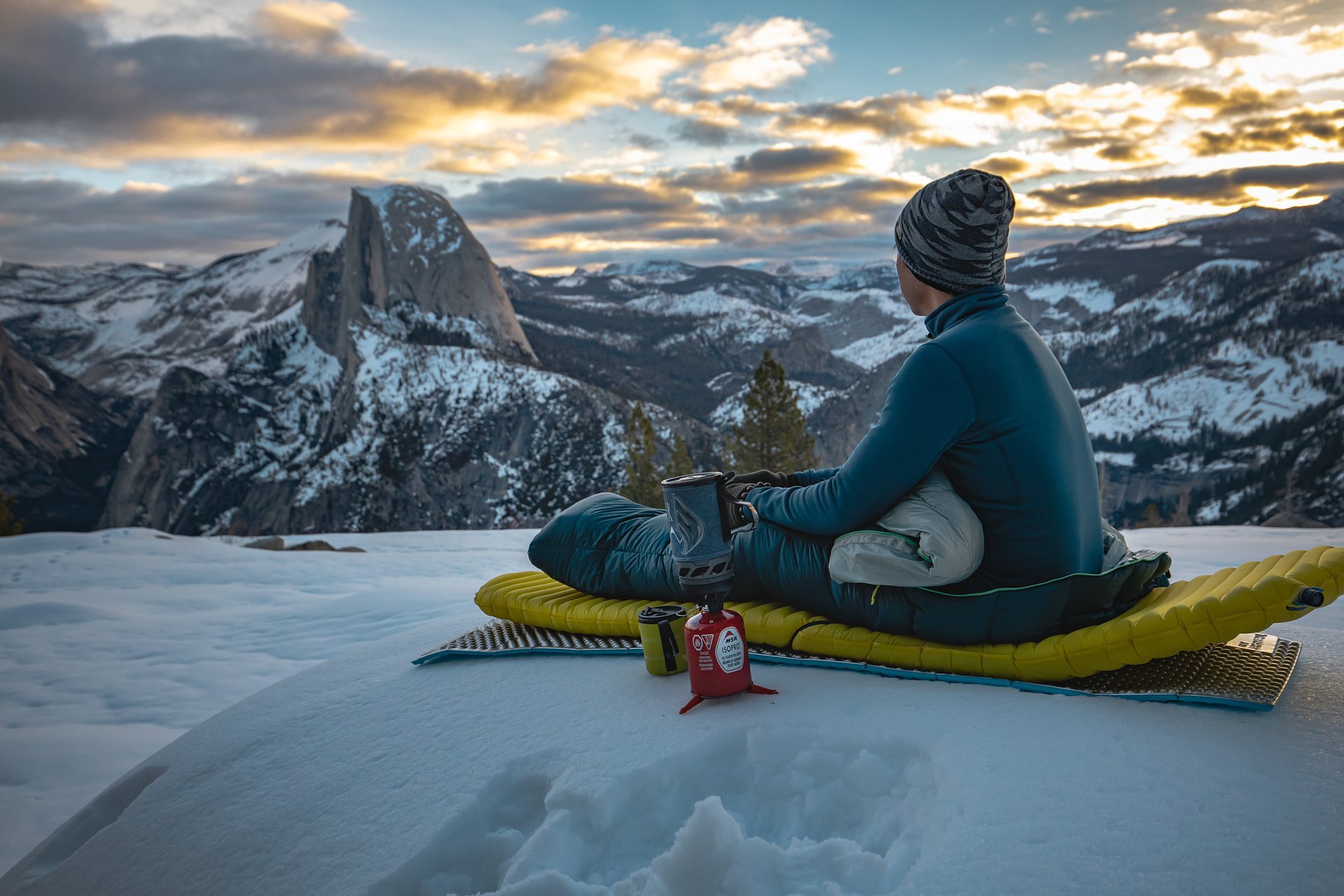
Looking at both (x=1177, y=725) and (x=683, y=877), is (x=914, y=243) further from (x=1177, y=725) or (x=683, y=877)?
(x=683, y=877)

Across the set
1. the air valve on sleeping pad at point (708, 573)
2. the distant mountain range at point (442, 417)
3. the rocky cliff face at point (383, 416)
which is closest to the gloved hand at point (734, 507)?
the air valve on sleeping pad at point (708, 573)

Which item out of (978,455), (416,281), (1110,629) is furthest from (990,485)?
(416,281)

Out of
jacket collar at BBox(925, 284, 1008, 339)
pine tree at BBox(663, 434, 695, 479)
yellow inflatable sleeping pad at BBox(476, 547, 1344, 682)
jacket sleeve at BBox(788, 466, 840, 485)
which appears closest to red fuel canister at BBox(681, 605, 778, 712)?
yellow inflatable sleeping pad at BBox(476, 547, 1344, 682)

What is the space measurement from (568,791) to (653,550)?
4.99 ft

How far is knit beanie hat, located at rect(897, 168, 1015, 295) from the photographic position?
2.72 metres

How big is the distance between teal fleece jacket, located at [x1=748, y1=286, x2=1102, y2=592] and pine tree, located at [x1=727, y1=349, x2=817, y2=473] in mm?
26838

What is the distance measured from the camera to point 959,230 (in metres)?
2.75

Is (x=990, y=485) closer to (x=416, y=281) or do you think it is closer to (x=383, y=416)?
(x=383, y=416)

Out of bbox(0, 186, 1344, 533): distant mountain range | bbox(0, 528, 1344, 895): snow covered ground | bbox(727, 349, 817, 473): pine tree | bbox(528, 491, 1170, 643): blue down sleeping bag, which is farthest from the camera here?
bbox(0, 186, 1344, 533): distant mountain range

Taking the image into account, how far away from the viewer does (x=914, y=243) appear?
2.88m

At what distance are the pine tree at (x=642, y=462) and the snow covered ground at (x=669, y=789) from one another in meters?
32.9

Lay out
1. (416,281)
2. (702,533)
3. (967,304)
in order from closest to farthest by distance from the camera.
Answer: (702,533)
(967,304)
(416,281)

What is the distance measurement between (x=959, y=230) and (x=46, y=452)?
14324 cm

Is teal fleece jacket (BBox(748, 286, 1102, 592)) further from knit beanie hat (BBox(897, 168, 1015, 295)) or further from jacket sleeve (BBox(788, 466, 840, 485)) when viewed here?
jacket sleeve (BBox(788, 466, 840, 485))
